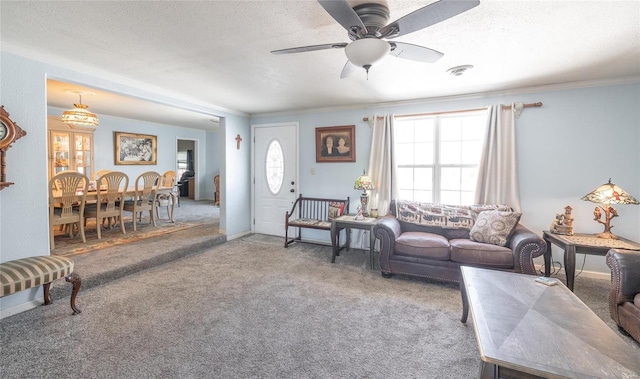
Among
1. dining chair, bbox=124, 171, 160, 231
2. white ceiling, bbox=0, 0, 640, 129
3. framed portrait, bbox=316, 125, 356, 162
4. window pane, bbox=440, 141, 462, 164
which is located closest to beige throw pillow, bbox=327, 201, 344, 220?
framed portrait, bbox=316, 125, 356, 162

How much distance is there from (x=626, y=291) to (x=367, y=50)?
104 inches

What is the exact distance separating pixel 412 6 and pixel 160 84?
3.07 m

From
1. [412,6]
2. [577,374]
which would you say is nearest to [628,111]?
[412,6]

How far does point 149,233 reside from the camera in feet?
15.7

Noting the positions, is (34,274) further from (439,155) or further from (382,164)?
(439,155)

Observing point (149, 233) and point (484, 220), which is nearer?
point (484, 220)

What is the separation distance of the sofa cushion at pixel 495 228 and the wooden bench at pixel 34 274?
404cm

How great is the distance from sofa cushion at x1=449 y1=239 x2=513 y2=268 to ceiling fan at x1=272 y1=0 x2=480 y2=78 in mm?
2102

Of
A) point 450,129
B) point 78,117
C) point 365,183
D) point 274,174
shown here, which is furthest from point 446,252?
point 78,117

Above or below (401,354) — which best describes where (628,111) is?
above

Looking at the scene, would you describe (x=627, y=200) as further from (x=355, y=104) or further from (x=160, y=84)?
(x=160, y=84)

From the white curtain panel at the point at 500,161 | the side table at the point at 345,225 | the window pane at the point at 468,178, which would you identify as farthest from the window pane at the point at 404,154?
the side table at the point at 345,225

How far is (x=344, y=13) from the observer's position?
148 centimetres

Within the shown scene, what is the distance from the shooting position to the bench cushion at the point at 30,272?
212 cm
